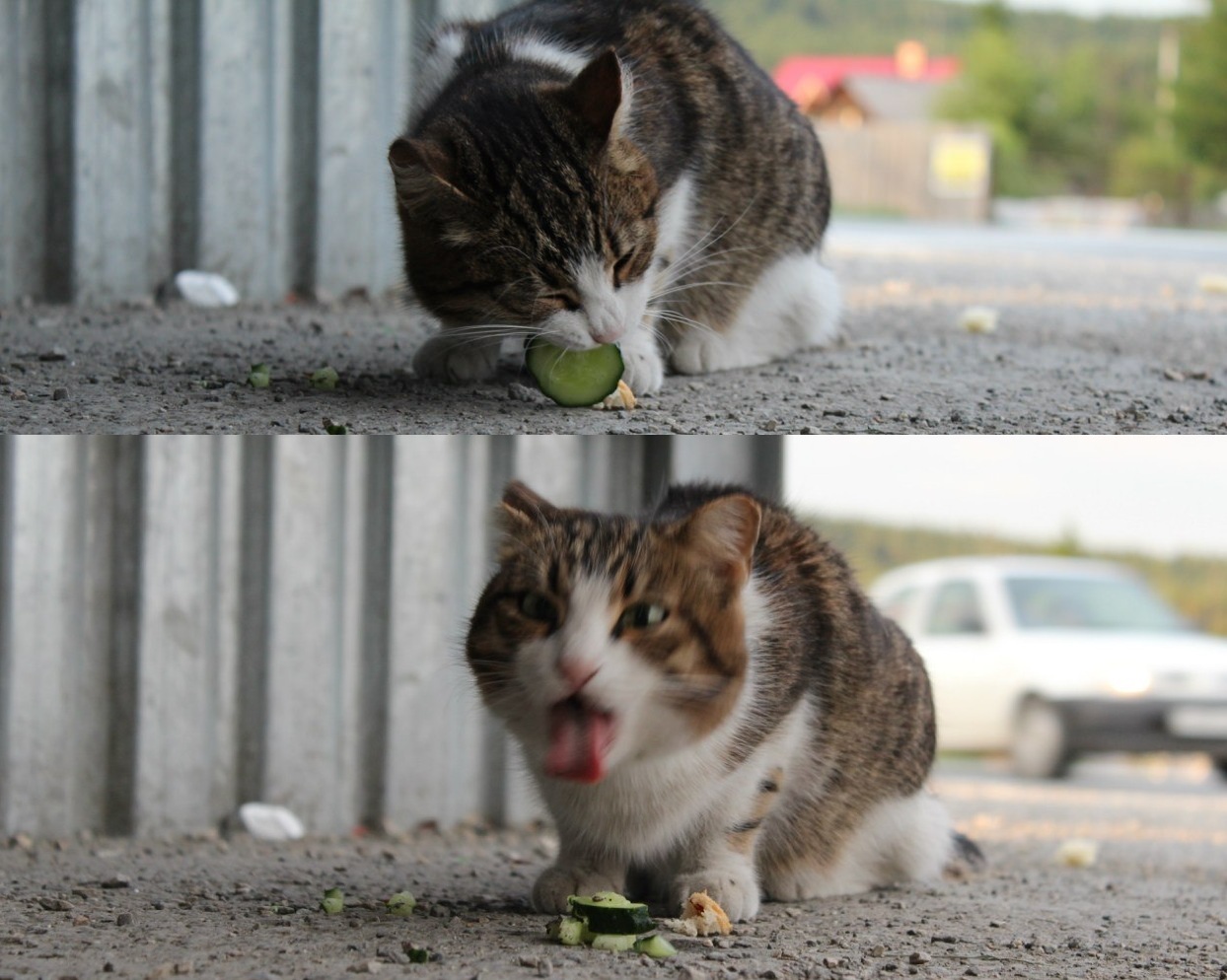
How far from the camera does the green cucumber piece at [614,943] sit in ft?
8.22

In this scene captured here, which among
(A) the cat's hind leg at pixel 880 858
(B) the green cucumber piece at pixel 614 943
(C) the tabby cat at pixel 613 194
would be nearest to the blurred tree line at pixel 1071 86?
(C) the tabby cat at pixel 613 194

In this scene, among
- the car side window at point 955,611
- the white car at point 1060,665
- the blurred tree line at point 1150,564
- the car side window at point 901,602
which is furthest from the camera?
the blurred tree line at point 1150,564

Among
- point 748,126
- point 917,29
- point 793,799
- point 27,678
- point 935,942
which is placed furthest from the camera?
point 917,29

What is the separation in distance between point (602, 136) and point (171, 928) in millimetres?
1684

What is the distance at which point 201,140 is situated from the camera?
432 centimetres

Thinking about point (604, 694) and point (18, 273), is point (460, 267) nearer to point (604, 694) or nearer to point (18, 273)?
point (604, 694)

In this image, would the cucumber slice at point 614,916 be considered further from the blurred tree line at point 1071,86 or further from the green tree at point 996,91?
the green tree at point 996,91

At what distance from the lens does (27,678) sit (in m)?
3.98

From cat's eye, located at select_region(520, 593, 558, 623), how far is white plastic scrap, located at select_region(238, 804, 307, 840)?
190cm

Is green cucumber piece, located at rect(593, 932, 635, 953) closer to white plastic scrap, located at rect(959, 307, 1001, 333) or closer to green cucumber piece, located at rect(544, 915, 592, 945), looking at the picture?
green cucumber piece, located at rect(544, 915, 592, 945)

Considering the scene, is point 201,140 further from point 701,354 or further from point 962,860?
point 962,860

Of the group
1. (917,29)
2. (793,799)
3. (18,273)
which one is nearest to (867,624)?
(793,799)

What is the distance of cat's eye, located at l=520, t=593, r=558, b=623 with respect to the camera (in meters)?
2.66

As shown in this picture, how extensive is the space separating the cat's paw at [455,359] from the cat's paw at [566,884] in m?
1.09
